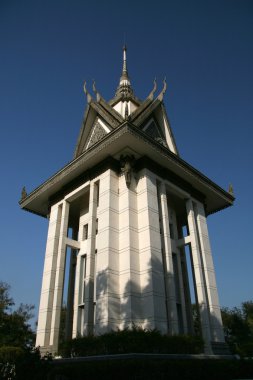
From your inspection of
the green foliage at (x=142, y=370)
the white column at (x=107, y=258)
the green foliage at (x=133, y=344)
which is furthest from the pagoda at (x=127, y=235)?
the green foliage at (x=142, y=370)

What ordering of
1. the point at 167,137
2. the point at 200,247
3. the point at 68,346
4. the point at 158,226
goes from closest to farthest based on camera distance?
the point at 68,346 < the point at 158,226 < the point at 200,247 < the point at 167,137

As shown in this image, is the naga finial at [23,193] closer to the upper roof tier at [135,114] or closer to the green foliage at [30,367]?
the upper roof tier at [135,114]

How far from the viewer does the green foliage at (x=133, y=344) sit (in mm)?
10524

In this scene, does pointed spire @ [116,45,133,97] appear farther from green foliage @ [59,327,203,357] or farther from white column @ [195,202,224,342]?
green foliage @ [59,327,203,357]

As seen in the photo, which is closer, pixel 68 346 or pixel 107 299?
pixel 68 346

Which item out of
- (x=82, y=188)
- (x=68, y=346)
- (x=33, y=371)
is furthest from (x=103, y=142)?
(x=33, y=371)

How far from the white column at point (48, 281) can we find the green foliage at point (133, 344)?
11.8ft

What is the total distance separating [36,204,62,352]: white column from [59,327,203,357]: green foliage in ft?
11.8

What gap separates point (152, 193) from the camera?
16.5 m

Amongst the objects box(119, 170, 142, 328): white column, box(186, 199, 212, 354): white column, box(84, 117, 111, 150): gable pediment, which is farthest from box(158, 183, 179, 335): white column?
box(84, 117, 111, 150): gable pediment

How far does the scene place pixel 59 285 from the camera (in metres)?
16.7

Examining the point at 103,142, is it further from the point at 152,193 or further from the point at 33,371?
the point at 33,371

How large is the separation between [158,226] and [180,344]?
228 inches

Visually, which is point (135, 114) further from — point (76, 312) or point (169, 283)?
point (76, 312)
